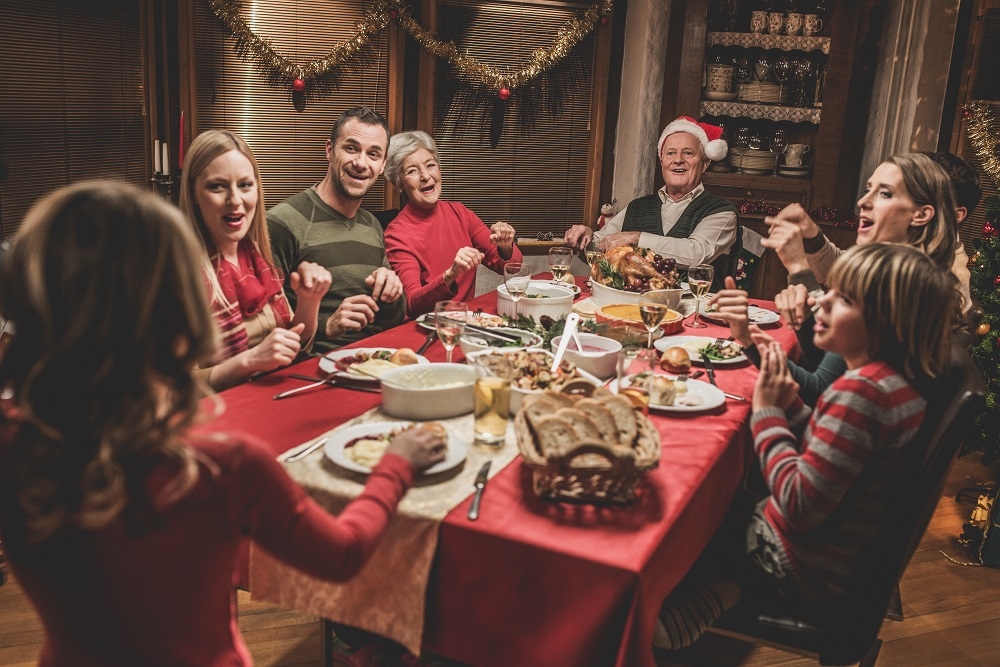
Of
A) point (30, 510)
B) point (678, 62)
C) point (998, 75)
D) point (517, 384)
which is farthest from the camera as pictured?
point (678, 62)

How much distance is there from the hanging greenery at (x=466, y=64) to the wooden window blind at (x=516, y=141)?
0.05 metres

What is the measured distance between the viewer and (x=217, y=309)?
2.16 metres

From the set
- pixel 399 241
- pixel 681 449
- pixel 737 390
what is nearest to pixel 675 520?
pixel 681 449

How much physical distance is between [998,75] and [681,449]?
336cm

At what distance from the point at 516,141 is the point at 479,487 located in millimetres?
3591

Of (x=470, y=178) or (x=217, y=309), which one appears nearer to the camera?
(x=217, y=309)

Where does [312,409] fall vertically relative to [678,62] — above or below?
below

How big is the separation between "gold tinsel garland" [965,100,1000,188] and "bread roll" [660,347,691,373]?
7.06ft

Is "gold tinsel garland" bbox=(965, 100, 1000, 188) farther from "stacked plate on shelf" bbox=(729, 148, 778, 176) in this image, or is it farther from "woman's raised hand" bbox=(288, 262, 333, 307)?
"woman's raised hand" bbox=(288, 262, 333, 307)

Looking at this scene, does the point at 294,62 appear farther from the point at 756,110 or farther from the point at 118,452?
the point at 118,452

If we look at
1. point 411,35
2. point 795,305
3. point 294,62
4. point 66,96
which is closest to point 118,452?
point 795,305

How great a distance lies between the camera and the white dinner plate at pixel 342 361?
6.24 ft

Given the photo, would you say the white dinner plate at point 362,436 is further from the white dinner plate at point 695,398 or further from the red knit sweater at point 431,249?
the red knit sweater at point 431,249

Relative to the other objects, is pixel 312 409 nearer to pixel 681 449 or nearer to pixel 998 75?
pixel 681 449
